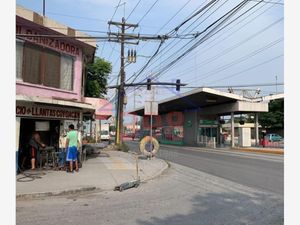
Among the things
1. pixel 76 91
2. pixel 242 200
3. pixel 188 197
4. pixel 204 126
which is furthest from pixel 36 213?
pixel 204 126

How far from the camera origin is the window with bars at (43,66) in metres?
14.6

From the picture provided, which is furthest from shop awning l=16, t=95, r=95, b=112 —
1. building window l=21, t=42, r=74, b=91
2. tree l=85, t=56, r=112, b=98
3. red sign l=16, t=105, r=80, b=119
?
tree l=85, t=56, r=112, b=98

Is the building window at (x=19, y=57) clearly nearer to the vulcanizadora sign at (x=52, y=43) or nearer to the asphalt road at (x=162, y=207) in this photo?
the vulcanizadora sign at (x=52, y=43)

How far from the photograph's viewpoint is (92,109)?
16.5m

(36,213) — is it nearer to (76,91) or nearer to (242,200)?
(242,200)

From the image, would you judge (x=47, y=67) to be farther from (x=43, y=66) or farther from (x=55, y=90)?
(x=55, y=90)

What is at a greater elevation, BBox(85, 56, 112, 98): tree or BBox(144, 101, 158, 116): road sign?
BBox(85, 56, 112, 98): tree

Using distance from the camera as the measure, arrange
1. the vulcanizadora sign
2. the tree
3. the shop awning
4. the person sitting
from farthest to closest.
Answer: the tree, the person sitting, the vulcanizadora sign, the shop awning

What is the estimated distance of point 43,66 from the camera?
50.8 feet

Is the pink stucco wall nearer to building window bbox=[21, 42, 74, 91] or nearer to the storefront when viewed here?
building window bbox=[21, 42, 74, 91]

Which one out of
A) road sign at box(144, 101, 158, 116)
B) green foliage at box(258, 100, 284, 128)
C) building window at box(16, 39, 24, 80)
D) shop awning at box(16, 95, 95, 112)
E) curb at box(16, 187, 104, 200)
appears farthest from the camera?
green foliage at box(258, 100, 284, 128)

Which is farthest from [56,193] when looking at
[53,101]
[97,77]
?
[97,77]

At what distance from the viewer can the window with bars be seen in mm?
14617

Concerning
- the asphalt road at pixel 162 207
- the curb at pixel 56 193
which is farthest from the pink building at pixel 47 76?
the asphalt road at pixel 162 207
